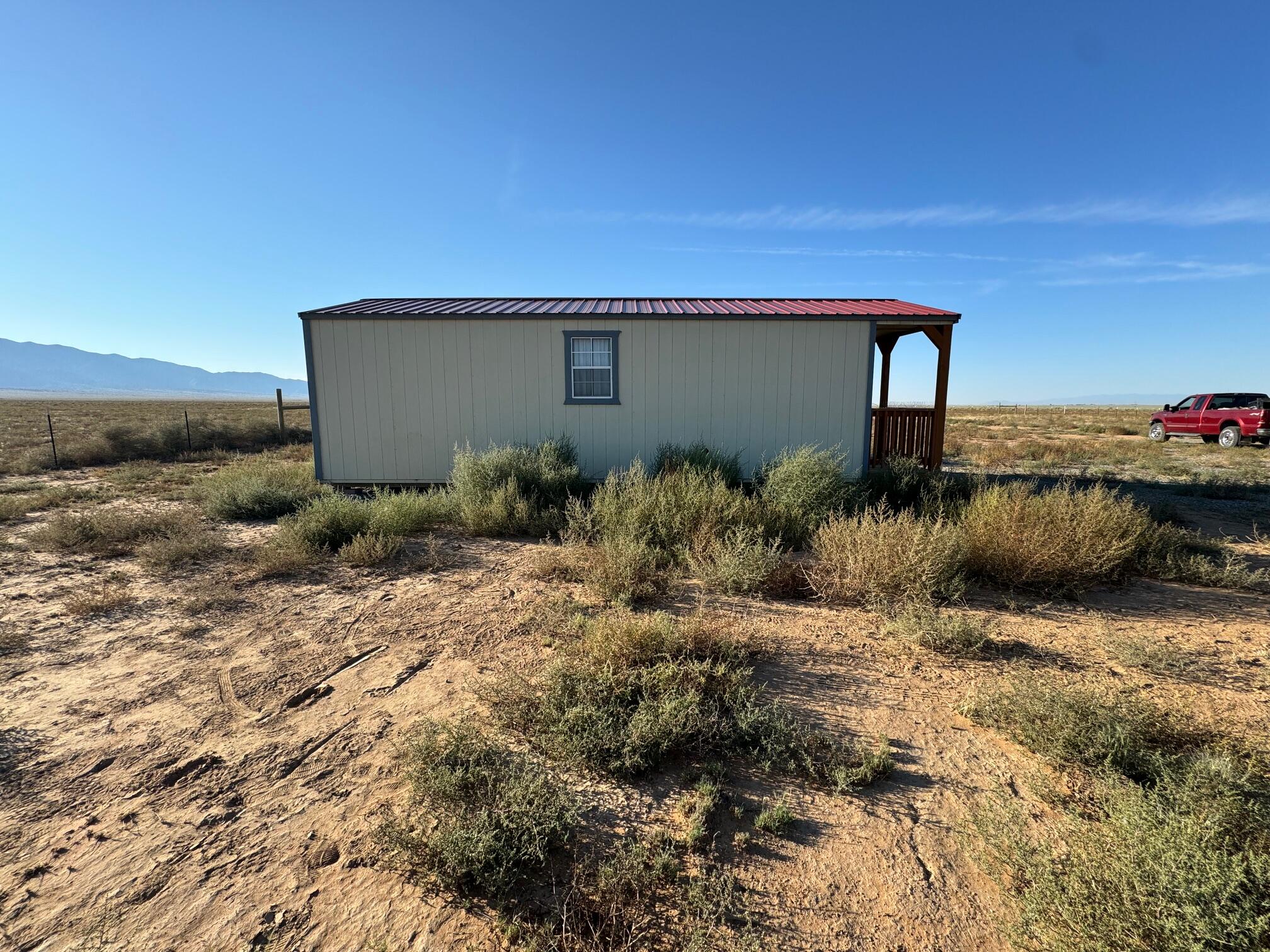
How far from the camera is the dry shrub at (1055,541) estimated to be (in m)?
4.75

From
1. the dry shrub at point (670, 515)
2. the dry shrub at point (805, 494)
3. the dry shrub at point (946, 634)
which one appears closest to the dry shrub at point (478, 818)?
the dry shrub at point (946, 634)

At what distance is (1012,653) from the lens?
3697 millimetres

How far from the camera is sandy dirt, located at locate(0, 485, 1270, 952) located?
187cm

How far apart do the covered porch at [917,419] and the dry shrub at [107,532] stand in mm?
10065

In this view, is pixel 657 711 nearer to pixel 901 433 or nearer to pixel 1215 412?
pixel 901 433

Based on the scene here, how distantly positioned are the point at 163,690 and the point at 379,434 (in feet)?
19.8

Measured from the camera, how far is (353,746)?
2740 mm

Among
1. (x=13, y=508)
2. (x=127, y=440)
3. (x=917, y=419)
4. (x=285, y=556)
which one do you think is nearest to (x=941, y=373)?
(x=917, y=419)

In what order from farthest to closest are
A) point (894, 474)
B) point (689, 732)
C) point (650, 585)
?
point (894, 474), point (650, 585), point (689, 732)

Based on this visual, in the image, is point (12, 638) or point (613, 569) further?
point (613, 569)

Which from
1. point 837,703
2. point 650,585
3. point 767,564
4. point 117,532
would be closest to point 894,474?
point 767,564

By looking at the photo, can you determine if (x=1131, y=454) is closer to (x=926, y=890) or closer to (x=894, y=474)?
(x=894, y=474)

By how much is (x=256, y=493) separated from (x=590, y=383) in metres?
5.14

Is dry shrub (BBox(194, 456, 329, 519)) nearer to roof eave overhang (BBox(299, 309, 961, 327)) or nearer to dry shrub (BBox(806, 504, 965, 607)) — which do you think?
roof eave overhang (BBox(299, 309, 961, 327))
